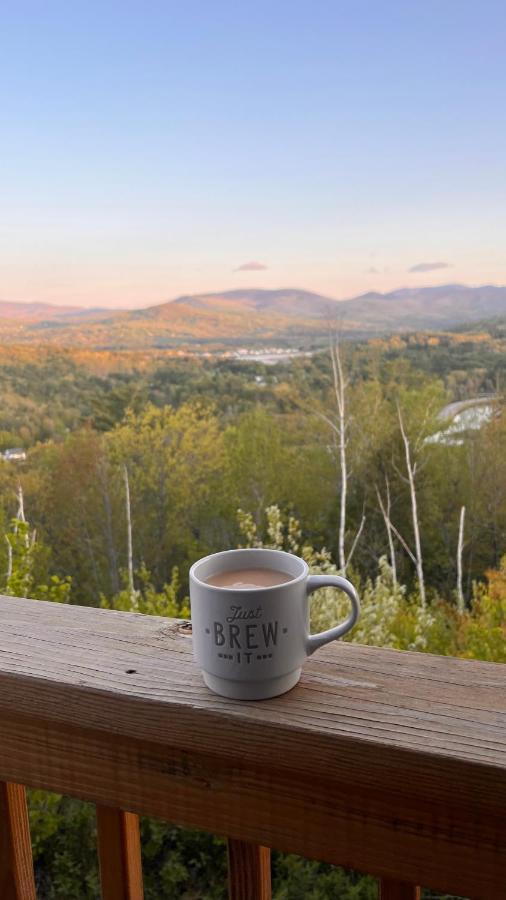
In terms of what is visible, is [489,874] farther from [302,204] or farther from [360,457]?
[302,204]

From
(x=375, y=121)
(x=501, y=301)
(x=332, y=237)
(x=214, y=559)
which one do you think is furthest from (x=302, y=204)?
(x=214, y=559)

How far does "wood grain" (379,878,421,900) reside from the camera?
0.37 m

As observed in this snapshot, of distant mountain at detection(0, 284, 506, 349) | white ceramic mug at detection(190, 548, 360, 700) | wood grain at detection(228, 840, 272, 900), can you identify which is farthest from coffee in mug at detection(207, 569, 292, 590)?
distant mountain at detection(0, 284, 506, 349)

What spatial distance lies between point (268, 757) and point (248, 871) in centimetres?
9

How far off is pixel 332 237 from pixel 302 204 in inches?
33.0

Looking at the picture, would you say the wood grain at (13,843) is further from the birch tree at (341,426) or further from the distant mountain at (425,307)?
the distant mountain at (425,307)

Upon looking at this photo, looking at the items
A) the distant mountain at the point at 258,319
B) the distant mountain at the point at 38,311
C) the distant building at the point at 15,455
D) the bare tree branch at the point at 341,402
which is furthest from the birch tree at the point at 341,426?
the distant building at the point at 15,455

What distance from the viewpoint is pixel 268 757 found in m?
0.37

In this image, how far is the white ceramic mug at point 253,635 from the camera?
15.0 inches

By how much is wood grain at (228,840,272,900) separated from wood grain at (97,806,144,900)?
0.07m

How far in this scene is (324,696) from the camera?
396 mm

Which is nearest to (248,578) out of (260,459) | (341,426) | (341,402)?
(341,402)

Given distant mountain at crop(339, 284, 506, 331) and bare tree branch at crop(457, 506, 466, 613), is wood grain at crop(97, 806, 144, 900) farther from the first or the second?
distant mountain at crop(339, 284, 506, 331)

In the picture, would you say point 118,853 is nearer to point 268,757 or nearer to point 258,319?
point 268,757
